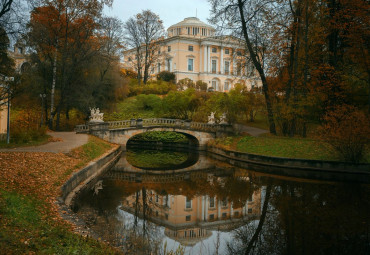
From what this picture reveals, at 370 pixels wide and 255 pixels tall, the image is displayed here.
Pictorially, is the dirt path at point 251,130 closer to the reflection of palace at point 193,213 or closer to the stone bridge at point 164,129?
the stone bridge at point 164,129

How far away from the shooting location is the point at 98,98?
32.7 metres

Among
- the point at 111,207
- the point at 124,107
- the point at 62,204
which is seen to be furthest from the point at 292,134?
the point at 124,107

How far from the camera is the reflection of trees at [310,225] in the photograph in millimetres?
8500

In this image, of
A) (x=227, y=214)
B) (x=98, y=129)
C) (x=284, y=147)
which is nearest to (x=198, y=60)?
(x=98, y=129)

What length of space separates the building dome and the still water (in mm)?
51814

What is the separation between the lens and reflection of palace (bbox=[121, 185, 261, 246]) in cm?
991

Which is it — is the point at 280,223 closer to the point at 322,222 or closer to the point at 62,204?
the point at 322,222

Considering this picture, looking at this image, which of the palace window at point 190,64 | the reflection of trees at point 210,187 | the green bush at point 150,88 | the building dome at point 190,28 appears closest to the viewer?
the reflection of trees at point 210,187

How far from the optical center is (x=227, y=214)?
11422mm

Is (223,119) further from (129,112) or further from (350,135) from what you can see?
(129,112)

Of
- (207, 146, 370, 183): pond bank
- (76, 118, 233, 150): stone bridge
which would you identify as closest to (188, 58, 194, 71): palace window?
(76, 118, 233, 150): stone bridge

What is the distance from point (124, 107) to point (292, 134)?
2158 centimetres

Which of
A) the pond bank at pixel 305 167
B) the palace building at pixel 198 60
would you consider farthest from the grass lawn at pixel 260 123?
the palace building at pixel 198 60

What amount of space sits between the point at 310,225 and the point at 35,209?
24.9ft
